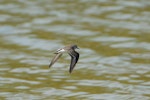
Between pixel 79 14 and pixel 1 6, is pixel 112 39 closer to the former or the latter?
pixel 79 14

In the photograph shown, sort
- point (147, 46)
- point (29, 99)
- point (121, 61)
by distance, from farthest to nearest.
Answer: point (147, 46)
point (121, 61)
point (29, 99)

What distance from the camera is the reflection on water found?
13.8 meters

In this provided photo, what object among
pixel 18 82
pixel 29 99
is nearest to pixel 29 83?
pixel 18 82

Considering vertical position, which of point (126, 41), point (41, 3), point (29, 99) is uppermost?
point (41, 3)

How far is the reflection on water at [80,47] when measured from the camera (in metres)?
13.8

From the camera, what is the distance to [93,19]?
18984 mm

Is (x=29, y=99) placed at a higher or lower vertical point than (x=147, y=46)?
lower

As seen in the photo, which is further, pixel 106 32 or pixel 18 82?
pixel 106 32

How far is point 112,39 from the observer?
17.2 meters

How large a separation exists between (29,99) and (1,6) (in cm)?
772

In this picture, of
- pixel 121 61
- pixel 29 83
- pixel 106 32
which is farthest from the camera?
pixel 106 32

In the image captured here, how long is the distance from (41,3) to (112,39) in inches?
→ 161

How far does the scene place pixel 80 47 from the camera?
16.8m

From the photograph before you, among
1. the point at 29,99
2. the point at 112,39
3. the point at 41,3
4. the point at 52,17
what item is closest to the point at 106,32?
the point at 112,39
